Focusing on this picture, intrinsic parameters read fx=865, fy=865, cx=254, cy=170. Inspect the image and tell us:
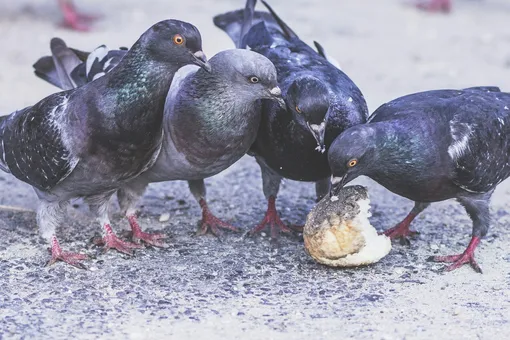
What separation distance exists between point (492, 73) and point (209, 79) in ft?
17.5

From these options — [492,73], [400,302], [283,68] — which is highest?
[283,68]

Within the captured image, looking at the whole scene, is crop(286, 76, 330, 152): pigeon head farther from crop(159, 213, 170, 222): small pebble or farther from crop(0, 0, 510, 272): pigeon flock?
crop(159, 213, 170, 222): small pebble

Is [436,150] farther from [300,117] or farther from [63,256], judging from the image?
[63,256]

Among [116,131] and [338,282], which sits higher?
[116,131]

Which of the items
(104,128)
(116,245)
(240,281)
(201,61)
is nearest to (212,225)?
(116,245)

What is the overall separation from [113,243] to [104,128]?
3.26 feet

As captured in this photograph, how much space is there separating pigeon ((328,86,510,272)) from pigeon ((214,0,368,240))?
190mm

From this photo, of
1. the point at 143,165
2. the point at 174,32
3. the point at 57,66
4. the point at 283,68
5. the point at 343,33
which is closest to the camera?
the point at 174,32

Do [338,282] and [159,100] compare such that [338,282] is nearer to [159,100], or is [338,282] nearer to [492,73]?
[159,100]

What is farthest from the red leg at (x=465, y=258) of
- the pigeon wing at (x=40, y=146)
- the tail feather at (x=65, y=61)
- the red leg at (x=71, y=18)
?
the red leg at (x=71, y=18)

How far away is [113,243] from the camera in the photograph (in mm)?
5707

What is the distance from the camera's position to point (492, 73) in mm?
9680

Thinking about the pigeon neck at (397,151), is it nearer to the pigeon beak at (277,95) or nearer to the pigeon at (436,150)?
the pigeon at (436,150)

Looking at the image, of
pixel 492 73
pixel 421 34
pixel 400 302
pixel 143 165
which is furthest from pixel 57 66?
pixel 421 34
